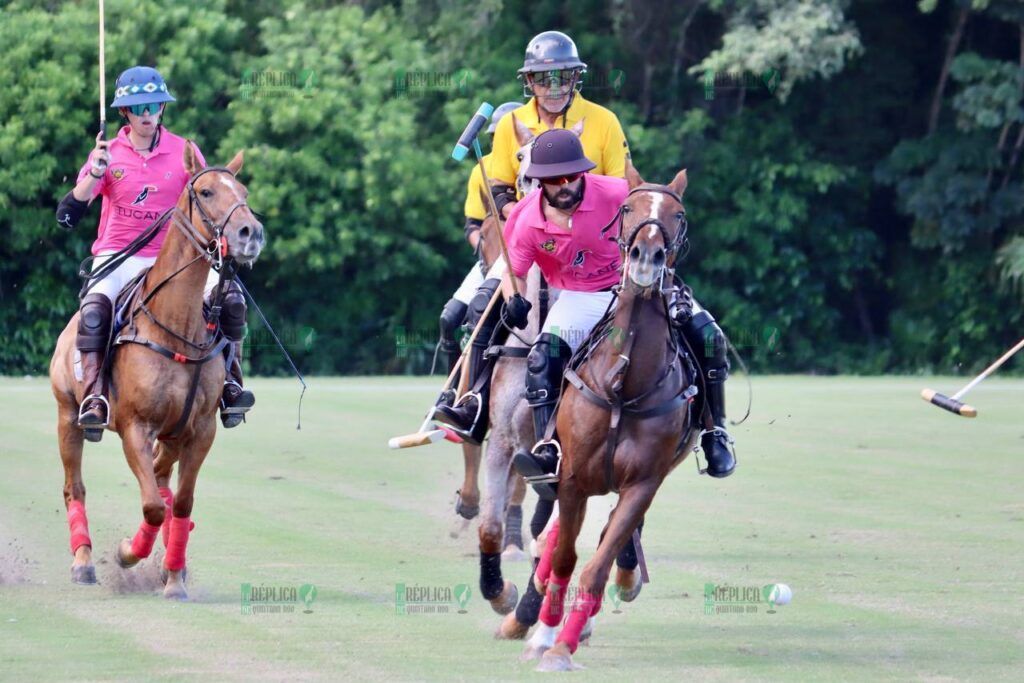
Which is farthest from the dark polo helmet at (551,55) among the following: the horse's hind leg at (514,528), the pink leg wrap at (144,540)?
the pink leg wrap at (144,540)

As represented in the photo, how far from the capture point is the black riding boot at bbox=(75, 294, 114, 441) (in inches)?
414

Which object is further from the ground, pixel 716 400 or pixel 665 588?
pixel 716 400

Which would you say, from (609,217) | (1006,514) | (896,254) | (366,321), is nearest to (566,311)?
(609,217)

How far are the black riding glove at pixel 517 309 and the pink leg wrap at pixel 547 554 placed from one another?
3.36ft

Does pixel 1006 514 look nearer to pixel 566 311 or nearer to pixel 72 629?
pixel 566 311

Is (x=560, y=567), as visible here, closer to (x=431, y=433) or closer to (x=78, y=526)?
(x=431, y=433)

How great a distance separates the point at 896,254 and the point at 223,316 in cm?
2037

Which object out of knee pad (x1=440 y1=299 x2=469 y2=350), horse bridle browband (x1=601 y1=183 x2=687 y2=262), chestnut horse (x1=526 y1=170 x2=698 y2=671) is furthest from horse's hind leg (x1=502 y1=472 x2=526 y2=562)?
horse bridle browband (x1=601 y1=183 x2=687 y2=262)

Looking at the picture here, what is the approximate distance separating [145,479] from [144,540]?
0.41 meters

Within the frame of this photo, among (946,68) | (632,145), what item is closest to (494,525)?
(632,145)

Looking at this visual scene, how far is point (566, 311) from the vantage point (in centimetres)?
923

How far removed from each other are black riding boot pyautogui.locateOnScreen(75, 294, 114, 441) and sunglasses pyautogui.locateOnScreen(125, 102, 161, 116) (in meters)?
1.14

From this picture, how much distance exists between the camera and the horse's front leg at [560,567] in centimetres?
866

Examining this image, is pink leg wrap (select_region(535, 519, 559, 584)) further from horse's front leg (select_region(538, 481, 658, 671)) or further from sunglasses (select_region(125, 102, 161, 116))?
sunglasses (select_region(125, 102, 161, 116))
